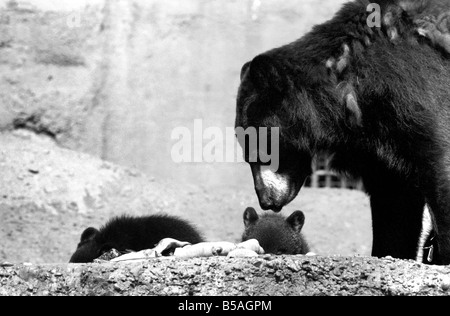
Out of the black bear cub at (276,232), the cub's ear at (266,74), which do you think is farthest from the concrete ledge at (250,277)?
the black bear cub at (276,232)

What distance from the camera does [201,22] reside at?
1135 cm

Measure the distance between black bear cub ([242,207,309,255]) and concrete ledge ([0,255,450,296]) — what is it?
277 centimetres

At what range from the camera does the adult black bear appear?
6117 mm

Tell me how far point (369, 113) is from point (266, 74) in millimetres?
770

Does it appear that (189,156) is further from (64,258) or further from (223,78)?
(64,258)

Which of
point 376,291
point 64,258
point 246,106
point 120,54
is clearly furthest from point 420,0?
point 120,54

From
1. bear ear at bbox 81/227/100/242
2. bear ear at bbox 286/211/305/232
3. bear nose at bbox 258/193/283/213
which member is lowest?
bear ear at bbox 81/227/100/242

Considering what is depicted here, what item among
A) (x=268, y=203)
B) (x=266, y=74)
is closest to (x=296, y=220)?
(x=268, y=203)

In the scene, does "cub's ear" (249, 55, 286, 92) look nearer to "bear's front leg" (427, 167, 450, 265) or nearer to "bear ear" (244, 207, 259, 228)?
"bear's front leg" (427, 167, 450, 265)

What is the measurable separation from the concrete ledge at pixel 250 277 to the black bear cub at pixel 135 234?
2588 millimetres

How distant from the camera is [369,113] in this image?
6402mm

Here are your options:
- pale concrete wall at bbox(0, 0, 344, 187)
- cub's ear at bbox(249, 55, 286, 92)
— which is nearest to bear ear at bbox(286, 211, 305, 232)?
cub's ear at bbox(249, 55, 286, 92)

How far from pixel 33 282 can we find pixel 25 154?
595cm

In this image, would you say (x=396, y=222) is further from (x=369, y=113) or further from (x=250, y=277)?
(x=250, y=277)
